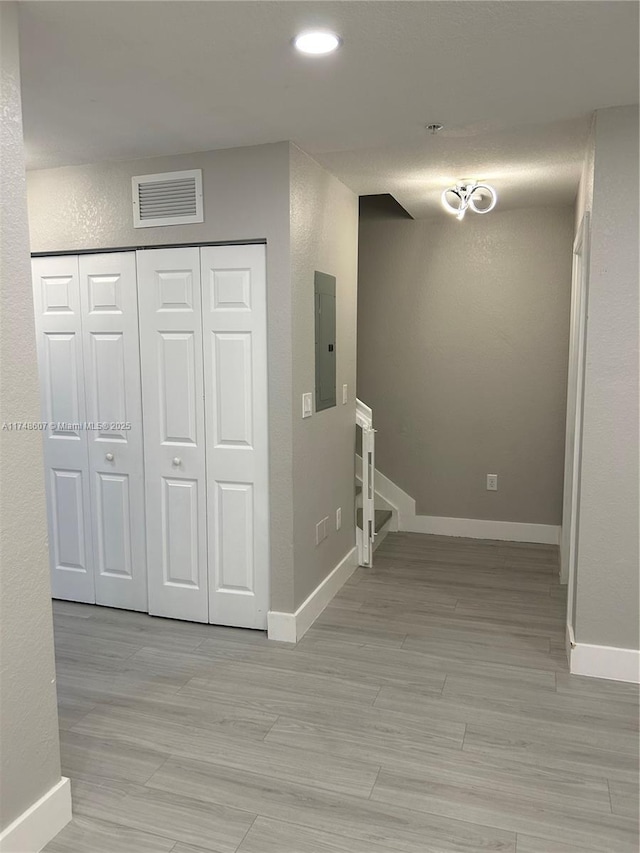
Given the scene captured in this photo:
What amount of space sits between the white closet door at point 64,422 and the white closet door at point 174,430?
0.42m

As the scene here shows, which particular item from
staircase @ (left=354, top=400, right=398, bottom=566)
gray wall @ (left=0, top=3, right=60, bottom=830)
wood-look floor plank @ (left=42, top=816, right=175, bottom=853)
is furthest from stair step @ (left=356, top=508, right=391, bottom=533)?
gray wall @ (left=0, top=3, right=60, bottom=830)

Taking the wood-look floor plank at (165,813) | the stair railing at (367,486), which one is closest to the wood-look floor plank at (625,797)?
the wood-look floor plank at (165,813)

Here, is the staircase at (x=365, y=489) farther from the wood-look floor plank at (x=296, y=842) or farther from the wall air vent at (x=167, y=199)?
the wood-look floor plank at (x=296, y=842)

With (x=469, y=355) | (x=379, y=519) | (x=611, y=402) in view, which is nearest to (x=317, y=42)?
(x=611, y=402)

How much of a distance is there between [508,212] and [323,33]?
3085mm

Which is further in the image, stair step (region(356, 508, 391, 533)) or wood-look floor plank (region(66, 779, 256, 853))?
stair step (region(356, 508, 391, 533))

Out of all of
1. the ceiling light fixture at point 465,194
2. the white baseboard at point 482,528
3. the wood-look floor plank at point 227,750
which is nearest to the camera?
the wood-look floor plank at point 227,750

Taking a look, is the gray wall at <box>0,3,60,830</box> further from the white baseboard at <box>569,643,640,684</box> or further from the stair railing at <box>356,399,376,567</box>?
the stair railing at <box>356,399,376,567</box>

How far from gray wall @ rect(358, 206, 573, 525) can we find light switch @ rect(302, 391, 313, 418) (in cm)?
186

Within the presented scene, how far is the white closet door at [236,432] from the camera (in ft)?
10.7

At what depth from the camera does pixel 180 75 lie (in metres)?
2.30

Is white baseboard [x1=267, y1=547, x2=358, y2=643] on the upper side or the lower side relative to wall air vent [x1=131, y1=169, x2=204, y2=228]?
lower

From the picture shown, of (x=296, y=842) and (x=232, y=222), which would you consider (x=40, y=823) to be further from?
(x=232, y=222)

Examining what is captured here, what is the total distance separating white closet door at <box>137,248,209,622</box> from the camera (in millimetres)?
3377
